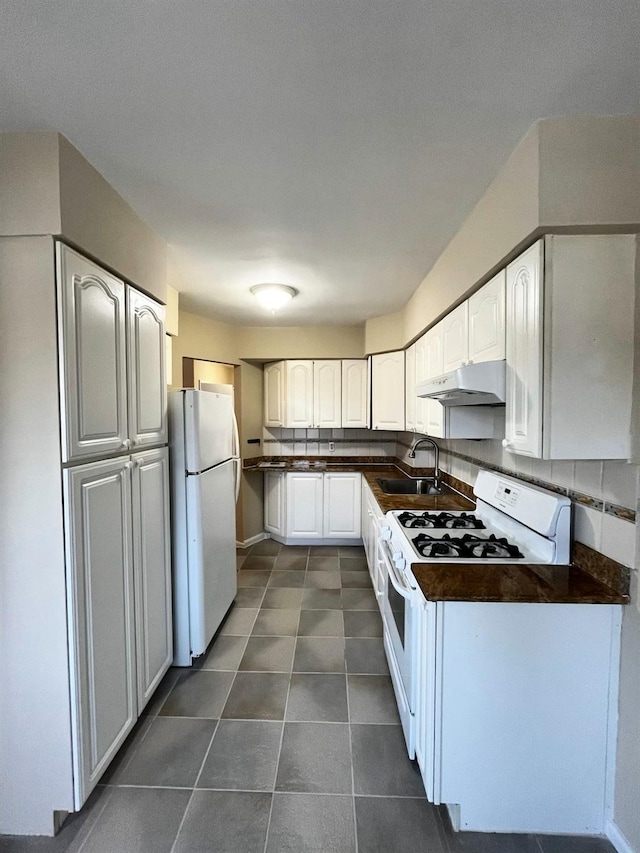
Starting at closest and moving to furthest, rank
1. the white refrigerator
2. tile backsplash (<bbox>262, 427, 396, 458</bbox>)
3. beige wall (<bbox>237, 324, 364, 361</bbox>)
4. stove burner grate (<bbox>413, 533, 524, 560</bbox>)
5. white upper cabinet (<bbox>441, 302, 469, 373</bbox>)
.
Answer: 1. stove burner grate (<bbox>413, 533, 524, 560</bbox>)
2. white upper cabinet (<bbox>441, 302, 469, 373</bbox>)
3. the white refrigerator
4. beige wall (<bbox>237, 324, 364, 361</bbox>)
5. tile backsplash (<bbox>262, 427, 396, 458</bbox>)

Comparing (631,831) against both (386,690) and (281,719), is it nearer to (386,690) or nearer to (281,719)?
(386,690)

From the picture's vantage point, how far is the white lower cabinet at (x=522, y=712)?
1245mm

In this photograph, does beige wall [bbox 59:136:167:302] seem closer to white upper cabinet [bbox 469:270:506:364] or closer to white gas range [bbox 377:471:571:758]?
white upper cabinet [bbox 469:270:506:364]

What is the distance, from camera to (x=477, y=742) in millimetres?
1266

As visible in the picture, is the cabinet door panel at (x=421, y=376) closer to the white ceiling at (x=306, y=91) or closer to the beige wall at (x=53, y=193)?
the white ceiling at (x=306, y=91)

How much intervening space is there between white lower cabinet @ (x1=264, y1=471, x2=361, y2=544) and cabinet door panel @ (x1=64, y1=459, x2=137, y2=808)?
2.53 meters

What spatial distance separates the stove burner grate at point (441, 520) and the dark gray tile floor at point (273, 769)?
0.90m

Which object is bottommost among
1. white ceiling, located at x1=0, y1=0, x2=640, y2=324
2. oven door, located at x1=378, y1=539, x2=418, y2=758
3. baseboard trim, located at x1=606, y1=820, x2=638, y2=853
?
baseboard trim, located at x1=606, y1=820, x2=638, y2=853

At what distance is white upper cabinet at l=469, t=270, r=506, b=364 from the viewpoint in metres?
1.49

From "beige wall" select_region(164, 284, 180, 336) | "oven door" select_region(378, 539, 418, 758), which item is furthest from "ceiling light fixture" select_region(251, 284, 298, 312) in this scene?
"oven door" select_region(378, 539, 418, 758)

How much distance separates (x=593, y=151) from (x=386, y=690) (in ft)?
8.09

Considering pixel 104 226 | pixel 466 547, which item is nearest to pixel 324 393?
pixel 466 547

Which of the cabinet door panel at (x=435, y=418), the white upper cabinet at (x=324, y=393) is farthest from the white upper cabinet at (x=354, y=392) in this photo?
the cabinet door panel at (x=435, y=418)

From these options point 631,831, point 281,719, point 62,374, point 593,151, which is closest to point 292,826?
point 281,719
